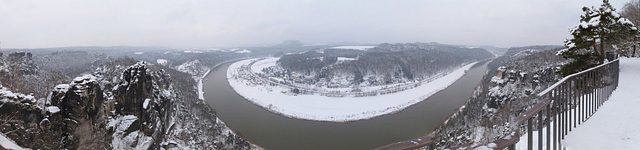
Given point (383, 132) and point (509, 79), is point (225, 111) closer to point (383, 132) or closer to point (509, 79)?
point (383, 132)

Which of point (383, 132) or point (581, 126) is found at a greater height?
point (581, 126)

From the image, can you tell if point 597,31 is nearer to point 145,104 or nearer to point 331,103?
point 145,104

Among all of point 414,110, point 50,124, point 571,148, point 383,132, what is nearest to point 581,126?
point 571,148

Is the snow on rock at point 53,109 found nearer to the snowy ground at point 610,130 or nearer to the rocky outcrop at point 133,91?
the rocky outcrop at point 133,91

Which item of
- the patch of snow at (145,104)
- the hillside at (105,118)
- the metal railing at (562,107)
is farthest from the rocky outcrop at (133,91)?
the metal railing at (562,107)

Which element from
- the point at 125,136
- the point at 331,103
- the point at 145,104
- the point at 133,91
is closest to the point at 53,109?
the point at 125,136

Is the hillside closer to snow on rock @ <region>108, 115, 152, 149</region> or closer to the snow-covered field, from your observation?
snow on rock @ <region>108, 115, 152, 149</region>
